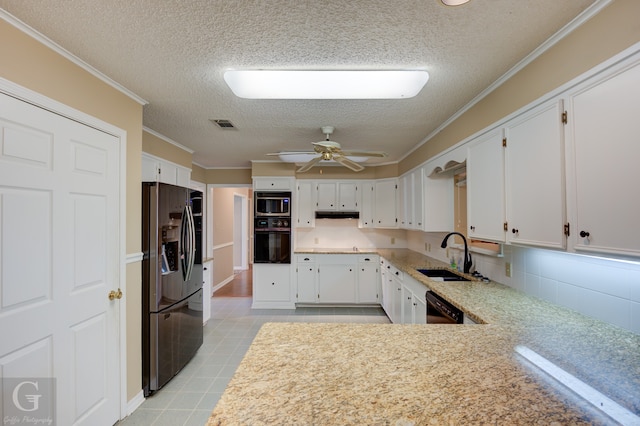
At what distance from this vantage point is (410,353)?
1087 millimetres

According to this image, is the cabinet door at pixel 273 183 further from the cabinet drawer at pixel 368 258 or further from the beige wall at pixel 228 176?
the cabinet drawer at pixel 368 258

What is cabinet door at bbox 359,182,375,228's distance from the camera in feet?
15.7

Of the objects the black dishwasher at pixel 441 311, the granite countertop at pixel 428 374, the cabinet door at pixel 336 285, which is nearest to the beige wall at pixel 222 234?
the cabinet door at pixel 336 285

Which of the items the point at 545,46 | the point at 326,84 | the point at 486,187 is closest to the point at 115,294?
the point at 326,84

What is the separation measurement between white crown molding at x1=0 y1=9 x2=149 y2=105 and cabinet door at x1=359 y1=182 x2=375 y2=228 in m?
3.55

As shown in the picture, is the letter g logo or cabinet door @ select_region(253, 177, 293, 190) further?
cabinet door @ select_region(253, 177, 293, 190)

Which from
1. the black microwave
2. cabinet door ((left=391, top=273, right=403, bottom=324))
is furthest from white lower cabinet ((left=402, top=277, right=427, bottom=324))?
the black microwave

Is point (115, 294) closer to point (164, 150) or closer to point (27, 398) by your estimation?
point (27, 398)

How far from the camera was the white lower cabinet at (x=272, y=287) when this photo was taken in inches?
176

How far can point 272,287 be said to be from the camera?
4488 millimetres

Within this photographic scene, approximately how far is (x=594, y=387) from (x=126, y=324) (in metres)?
2.71

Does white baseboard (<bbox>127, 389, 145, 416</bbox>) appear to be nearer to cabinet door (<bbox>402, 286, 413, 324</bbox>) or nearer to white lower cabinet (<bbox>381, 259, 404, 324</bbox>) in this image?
cabinet door (<bbox>402, 286, 413, 324</bbox>)

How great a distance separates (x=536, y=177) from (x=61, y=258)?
9.34ft

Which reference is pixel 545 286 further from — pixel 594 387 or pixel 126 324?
pixel 126 324
